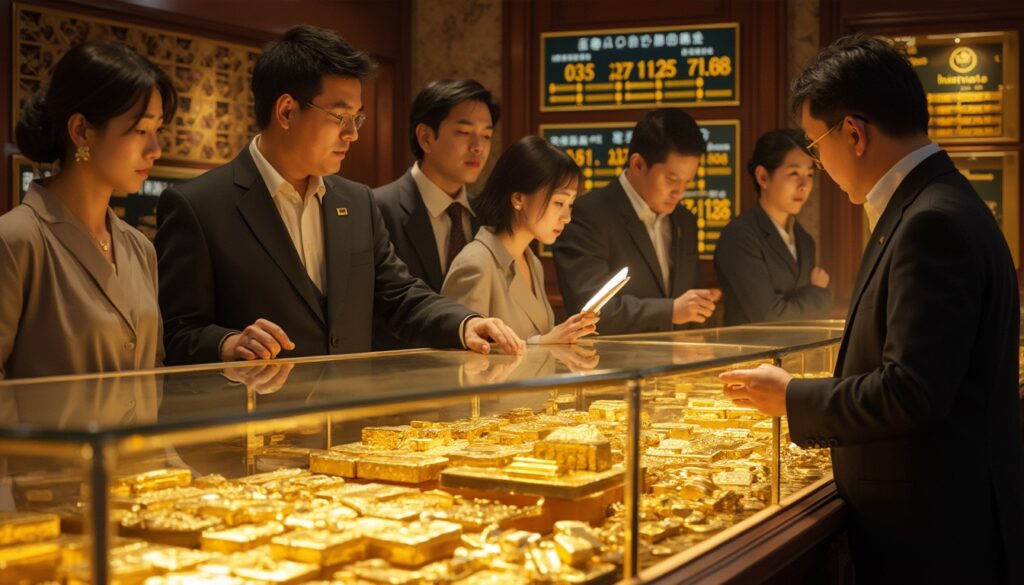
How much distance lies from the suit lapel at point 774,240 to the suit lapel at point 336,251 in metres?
2.52

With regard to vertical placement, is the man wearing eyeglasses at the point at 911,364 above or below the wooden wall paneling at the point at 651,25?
below

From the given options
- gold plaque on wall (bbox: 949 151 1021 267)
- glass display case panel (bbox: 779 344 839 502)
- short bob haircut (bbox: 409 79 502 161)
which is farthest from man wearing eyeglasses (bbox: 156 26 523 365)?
gold plaque on wall (bbox: 949 151 1021 267)

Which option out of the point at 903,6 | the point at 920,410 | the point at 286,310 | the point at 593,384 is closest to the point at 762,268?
the point at 903,6

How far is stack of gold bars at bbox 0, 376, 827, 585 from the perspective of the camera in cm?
158

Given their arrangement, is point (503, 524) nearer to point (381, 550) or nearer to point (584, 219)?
point (381, 550)

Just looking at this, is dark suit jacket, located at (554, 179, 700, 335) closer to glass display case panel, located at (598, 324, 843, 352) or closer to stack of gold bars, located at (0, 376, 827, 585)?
glass display case panel, located at (598, 324, 843, 352)

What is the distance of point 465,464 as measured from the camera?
6.98ft

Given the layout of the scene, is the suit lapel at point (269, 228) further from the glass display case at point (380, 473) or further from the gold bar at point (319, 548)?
the gold bar at point (319, 548)

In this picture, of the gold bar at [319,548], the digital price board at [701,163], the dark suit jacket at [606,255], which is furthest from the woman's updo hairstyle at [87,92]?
the digital price board at [701,163]

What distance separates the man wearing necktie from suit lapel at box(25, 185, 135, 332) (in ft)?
5.02

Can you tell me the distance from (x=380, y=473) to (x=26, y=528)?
2.35ft

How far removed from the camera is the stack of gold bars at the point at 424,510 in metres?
1.58

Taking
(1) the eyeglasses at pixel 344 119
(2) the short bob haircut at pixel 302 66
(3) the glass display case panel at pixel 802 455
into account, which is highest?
(2) the short bob haircut at pixel 302 66

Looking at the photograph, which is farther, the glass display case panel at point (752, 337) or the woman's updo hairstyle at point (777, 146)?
the woman's updo hairstyle at point (777, 146)
